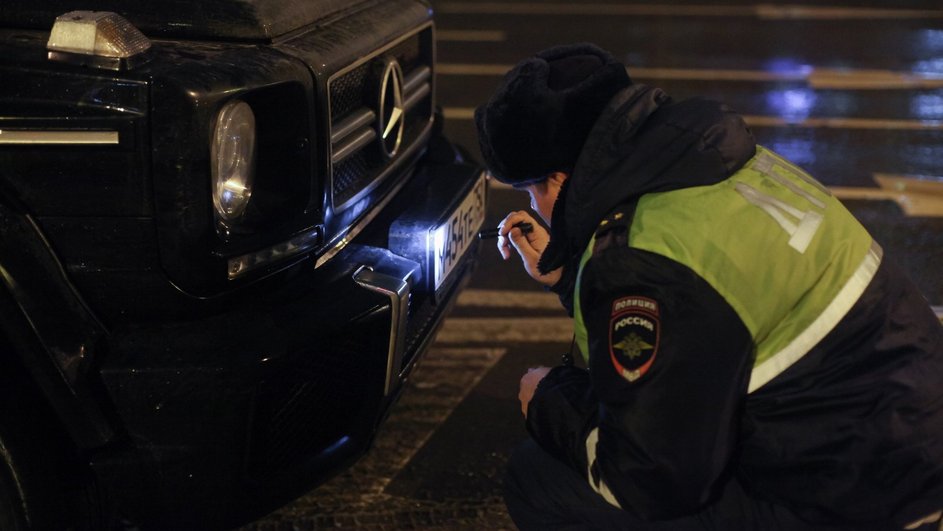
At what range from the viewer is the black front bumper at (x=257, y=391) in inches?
92.4

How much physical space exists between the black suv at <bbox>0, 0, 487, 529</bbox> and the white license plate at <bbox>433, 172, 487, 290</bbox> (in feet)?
0.87

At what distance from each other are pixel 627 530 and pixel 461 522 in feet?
2.84

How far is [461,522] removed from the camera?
3.12 m

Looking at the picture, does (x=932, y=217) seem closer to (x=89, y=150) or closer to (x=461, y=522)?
(x=461, y=522)

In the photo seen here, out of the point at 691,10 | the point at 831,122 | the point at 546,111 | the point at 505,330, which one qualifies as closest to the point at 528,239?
the point at 546,111

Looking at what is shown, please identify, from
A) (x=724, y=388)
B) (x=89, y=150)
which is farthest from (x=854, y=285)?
(x=89, y=150)

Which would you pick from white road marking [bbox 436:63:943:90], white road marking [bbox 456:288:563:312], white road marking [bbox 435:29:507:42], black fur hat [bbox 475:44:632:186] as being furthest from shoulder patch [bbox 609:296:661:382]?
white road marking [bbox 435:29:507:42]

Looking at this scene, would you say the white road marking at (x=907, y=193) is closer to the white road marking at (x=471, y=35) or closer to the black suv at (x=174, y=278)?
Answer: the black suv at (x=174, y=278)

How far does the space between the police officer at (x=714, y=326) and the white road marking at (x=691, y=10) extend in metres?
9.65

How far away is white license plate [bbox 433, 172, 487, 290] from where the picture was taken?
3.03 m

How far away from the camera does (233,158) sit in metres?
2.47

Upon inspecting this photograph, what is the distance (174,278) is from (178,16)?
604 millimetres

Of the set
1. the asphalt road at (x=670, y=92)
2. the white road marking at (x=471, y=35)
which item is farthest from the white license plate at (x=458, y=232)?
the white road marking at (x=471, y=35)

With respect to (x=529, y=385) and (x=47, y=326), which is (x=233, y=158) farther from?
(x=529, y=385)
